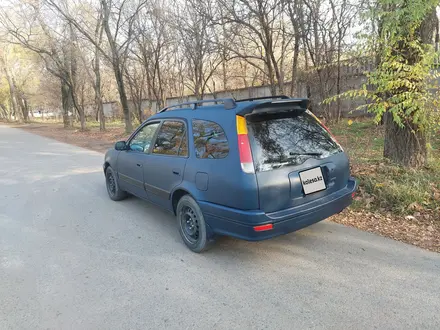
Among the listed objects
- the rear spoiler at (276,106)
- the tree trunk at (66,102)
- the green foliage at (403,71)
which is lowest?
the rear spoiler at (276,106)

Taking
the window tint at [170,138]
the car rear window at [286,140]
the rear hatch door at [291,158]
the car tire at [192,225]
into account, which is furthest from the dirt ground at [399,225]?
the window tint at [170,138]

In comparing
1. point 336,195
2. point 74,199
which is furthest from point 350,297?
point 74,199

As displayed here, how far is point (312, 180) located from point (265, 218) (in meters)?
0.70

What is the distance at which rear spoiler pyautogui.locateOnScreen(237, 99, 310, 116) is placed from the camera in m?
2.88

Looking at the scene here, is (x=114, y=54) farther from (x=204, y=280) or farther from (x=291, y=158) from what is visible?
(x=204, y=280)

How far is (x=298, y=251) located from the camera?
10.7ft

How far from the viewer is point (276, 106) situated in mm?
3027

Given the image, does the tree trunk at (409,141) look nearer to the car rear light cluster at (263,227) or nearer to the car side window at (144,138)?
the car rear light cluster at (263,227)

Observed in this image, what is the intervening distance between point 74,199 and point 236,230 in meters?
4.02

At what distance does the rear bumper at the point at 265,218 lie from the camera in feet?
8.84

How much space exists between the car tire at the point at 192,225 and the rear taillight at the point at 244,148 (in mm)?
818

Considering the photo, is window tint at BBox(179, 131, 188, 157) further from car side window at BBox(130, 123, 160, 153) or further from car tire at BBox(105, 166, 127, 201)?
car tire at BBox(105, 166, 127, 201)

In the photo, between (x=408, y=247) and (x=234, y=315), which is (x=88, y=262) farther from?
(x=408, y=247)

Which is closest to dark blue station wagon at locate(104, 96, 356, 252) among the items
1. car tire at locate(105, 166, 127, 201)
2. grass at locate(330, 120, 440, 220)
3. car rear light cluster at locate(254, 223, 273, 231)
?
car rear light cluster at locate(254, 223, 273, 231)
